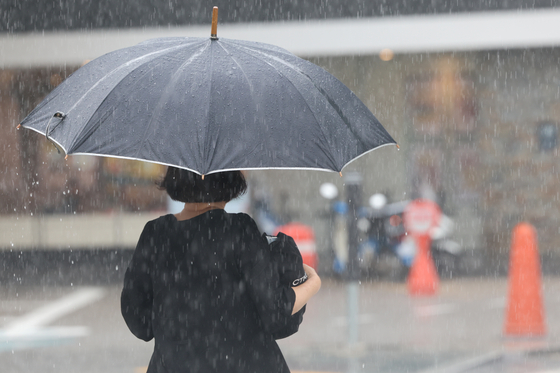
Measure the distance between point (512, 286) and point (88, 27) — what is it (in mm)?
7152

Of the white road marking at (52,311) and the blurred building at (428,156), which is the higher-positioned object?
the blurred building at (428,156)

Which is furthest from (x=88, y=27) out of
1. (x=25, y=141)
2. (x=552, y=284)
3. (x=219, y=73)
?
(x=219, y=73)

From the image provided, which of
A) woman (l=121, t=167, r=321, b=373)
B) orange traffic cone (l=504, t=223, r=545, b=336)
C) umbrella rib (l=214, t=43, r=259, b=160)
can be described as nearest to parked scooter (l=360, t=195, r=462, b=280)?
orange traffic cone (l=504, t=223, r=545, b=336)

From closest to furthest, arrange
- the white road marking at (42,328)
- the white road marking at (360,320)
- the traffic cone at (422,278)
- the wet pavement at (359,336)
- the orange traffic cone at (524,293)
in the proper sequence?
the wet pavement at (359,336)
the orange traffic cone at (524,293)
the white road marking at (42,328)
the white road marking at (360,320)
the traffic cone at (422,278)

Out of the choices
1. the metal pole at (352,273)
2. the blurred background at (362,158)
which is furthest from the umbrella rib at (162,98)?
the blurred background at (362,158)

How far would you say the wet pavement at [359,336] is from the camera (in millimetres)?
6242

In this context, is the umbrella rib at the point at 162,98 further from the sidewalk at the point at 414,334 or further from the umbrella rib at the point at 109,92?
the sidewalk at the point at 414,334

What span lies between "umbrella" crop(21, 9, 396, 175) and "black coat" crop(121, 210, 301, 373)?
0.73 feet

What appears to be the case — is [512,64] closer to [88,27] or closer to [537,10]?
[537,10]

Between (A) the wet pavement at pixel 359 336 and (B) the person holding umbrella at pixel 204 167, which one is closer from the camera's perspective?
(B) the person holding umbrella at pixel 204 167

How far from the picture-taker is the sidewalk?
6246mm

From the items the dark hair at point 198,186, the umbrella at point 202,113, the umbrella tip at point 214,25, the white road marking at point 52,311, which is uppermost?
the umbrella tip at point 214,25

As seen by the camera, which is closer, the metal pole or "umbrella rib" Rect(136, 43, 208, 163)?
"umbrella rib" Rect(136, 43, 208, 163)

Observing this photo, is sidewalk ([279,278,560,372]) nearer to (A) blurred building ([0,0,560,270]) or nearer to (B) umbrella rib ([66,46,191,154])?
(A) blurred building ([0,0,560,270])
